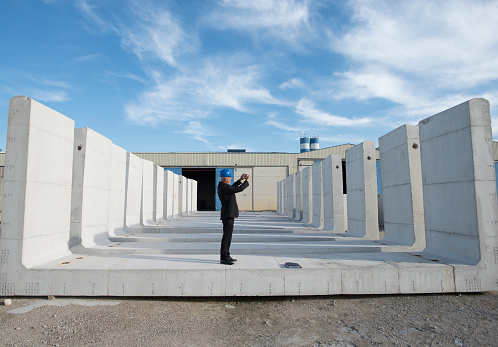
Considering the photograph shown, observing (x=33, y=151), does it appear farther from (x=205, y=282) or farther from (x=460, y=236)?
(x=460, y=236)

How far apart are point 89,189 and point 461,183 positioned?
25.3ft

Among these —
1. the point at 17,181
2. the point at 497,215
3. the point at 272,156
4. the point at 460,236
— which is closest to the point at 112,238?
the point at 17,181

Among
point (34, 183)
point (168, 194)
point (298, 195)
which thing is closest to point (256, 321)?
point (34, 183)

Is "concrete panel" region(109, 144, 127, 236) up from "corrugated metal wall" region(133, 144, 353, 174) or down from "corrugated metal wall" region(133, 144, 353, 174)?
down

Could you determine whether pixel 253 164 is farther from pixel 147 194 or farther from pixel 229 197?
pixel 229 197

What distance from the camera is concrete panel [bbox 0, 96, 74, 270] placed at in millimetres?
5145

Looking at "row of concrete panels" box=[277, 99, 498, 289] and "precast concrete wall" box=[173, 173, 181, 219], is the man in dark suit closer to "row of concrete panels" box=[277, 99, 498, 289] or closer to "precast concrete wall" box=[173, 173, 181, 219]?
"row of concrete panels" box=[277, 99, 498, 289]

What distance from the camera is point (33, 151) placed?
17.6ft

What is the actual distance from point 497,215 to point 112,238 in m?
8.54

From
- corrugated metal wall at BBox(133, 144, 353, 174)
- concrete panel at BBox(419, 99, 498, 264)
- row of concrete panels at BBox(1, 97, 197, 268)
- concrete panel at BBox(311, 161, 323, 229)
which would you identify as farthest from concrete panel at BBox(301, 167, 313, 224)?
corrugated metal wall at BBox(133, 144, 353, 174)

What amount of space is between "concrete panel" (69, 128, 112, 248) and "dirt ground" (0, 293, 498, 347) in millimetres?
2086

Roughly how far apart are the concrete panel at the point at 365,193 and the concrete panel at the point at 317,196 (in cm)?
262

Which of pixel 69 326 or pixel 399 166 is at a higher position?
pixel 399 166

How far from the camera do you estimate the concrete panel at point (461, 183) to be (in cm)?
533
